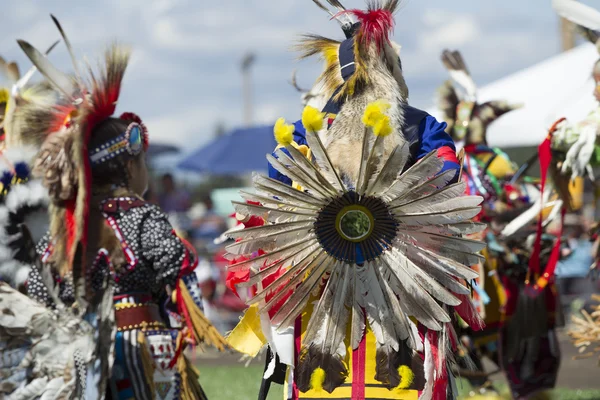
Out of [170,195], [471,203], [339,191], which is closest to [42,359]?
[339,191]

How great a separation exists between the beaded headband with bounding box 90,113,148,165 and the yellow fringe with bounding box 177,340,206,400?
2.91 ft

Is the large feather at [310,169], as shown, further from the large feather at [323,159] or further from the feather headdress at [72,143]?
the feather headdress at [72,143]

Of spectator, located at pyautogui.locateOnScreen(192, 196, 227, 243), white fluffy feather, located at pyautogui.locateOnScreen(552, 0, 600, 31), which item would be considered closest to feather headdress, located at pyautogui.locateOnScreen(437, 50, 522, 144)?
white fluffy feather, located at pyautogui.locateOnScreen(552, 0, 600, 31)

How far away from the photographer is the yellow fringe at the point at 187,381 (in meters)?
3.88

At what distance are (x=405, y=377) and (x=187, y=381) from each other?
135 cm

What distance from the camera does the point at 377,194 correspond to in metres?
2.80

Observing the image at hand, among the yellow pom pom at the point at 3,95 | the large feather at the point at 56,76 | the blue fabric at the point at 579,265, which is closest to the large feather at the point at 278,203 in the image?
the large feather at the point at 56,76

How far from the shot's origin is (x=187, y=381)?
3.90 m

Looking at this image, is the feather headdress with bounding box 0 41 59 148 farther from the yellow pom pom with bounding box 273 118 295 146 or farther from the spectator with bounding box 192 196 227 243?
the spectator with bounding box 192 196 227 243

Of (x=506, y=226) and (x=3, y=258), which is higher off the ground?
(x=506, y=226)

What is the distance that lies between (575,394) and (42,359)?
4.46 m

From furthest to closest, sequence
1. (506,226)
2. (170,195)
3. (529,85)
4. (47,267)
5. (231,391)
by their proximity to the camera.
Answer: (170,195) < (529,85) < (231,391) < (506,226) < (47,267)

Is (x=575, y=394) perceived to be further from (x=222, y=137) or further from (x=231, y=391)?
(x=222, y=137)

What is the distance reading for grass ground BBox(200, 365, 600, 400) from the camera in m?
6.46
